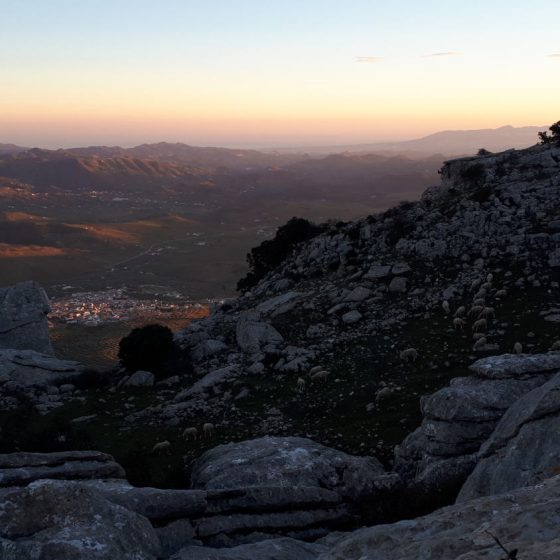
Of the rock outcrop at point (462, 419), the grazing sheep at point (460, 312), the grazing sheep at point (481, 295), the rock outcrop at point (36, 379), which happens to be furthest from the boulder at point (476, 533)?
the rock outcrop at point (36, 379)

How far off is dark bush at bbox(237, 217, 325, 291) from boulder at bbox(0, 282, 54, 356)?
1584 cm

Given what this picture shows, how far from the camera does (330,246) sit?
41.3 m

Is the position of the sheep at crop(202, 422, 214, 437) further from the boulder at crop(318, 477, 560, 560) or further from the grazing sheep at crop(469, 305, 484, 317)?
the grazing sheep at crop(469, 305, 484, 317)

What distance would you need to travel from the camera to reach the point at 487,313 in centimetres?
2673

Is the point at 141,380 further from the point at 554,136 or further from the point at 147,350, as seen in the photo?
the point at 554,136

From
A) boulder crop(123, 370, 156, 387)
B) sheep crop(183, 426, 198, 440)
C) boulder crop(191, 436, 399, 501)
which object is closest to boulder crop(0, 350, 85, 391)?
boulder crop(123, 370, 156, 387)

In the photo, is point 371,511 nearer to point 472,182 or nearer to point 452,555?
point 452,555

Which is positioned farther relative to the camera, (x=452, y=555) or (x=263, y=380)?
(x=263, y=380)

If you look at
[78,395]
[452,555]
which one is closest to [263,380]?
[78,395]

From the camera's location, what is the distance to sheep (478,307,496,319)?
1050 inches

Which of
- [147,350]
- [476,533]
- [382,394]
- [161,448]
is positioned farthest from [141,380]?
[476,533]

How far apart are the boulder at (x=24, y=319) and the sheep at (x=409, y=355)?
29009 millimetres

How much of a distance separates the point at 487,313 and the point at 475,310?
28.8 inches

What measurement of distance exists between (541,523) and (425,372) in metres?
15.5
